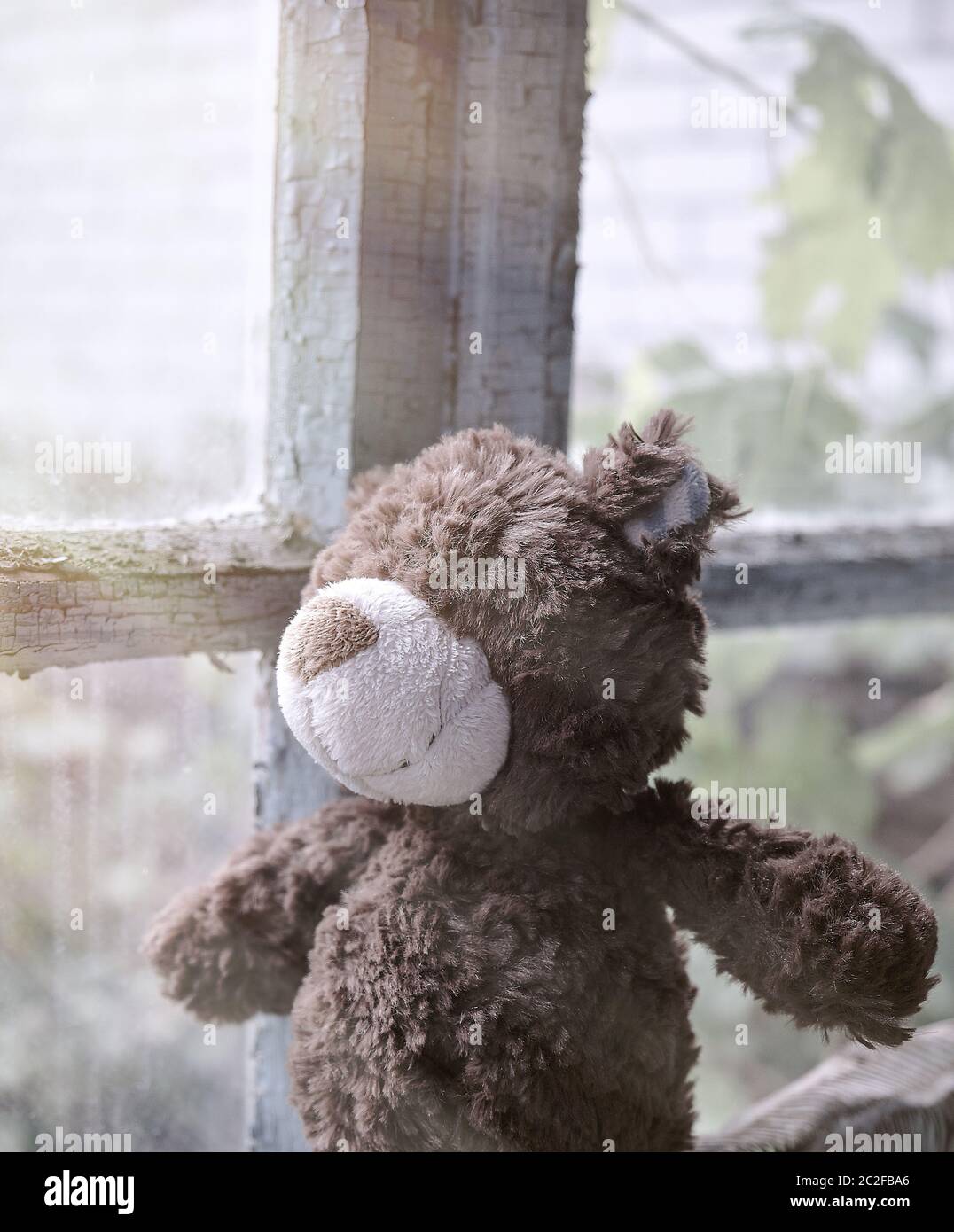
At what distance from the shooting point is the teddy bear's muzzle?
502 millimetres

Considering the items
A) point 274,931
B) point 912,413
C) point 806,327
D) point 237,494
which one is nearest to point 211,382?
point 237,494

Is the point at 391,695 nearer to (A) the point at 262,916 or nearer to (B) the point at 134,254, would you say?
(A) the point at 262,916

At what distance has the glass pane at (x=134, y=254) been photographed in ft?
2.10

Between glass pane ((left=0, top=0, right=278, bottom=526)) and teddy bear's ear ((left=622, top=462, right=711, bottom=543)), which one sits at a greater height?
glass pane ((left=0, top=0, right=278, bottom=526))

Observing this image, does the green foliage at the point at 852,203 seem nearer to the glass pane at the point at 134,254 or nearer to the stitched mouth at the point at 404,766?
the glass pane at the point at 134,254

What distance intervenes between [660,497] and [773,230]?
0.88 metres

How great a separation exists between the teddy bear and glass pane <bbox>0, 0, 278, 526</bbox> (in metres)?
0.19

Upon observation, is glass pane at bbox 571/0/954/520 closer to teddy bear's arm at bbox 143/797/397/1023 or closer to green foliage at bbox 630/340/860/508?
green foliage at bbox 630/340/860/508

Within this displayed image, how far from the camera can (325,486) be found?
713 mm

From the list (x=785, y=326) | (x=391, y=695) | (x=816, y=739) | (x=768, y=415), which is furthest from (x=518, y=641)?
(x=816, y=739)

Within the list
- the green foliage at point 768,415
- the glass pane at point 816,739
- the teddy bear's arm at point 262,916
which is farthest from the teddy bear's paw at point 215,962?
the green foliage at point 768,415

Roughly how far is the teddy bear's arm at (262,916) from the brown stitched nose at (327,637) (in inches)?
5.6

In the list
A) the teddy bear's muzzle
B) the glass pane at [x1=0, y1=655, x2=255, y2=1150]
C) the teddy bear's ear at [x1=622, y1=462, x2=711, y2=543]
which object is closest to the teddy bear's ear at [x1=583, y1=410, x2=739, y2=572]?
the teddy bear's ear at [x1=622, y1=462, x2=711, y2=543]

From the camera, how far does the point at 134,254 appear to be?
685 mm
